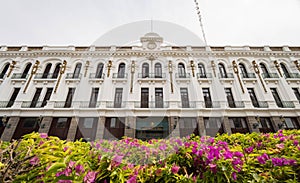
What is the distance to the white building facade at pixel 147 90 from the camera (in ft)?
42.6

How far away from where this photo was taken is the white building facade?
13.0 m

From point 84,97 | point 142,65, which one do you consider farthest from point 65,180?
point 142,65

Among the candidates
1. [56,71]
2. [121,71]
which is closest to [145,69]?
[121,71]

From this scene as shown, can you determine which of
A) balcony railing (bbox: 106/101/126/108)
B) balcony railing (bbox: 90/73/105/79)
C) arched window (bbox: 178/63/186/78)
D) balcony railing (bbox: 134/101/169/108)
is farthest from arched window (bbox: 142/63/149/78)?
balcony railing (bbox: 90/73/105/79)

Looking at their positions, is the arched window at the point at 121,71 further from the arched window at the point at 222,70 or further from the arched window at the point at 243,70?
the arched window at the point at 243,70

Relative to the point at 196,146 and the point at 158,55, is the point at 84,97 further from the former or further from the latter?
the point at 196,146

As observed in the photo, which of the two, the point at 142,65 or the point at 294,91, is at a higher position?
the point at 142,65

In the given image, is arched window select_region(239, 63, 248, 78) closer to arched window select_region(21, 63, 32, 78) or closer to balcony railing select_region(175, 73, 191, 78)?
balcony railing select_region(175, 73, 191, 78)

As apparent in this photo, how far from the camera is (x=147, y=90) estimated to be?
15.1m

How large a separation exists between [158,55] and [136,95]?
549cm

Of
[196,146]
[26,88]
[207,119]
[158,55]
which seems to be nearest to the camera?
[196,146]

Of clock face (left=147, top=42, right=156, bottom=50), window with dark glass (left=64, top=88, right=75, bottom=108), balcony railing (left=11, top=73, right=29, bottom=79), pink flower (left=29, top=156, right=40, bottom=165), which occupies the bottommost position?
pink flower (left=29, top=156, right=40, bottom=165)

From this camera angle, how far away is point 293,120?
520 inches

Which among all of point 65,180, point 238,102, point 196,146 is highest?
point 238,102
